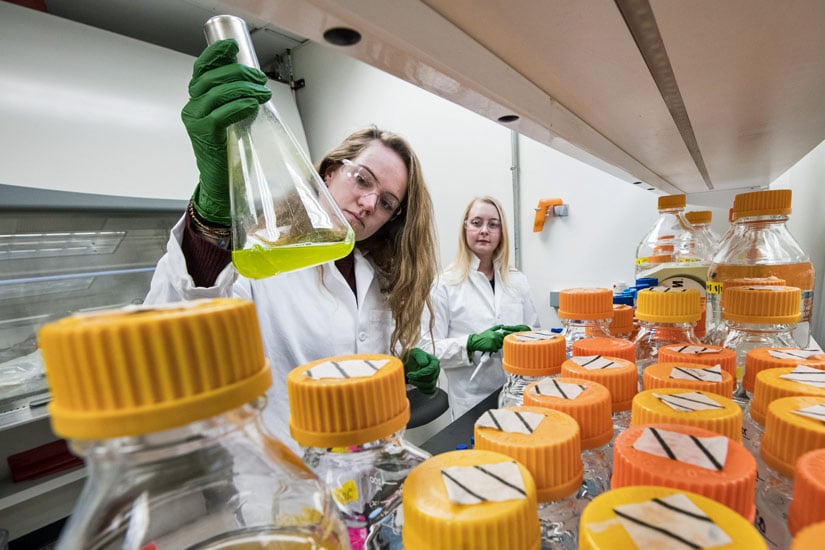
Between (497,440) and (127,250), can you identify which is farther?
(127,250)

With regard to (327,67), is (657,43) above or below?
below

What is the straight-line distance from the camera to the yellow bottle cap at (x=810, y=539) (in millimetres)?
163

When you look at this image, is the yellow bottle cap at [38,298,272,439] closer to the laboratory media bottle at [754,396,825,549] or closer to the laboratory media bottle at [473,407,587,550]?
the laboratory media bottle at [473,407,587,550]

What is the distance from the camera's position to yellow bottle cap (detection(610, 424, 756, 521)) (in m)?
0.24

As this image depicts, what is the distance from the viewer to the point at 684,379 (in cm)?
42

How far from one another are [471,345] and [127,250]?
62.9 inches

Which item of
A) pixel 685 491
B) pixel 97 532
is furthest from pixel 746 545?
pixel 97 532

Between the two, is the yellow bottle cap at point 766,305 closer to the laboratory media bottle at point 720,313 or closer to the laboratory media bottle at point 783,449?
the laboratory media bottle at point 720,313

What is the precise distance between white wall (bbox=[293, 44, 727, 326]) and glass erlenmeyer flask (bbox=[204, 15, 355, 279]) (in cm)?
106

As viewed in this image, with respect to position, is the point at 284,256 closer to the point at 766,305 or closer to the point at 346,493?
the point at 346,493

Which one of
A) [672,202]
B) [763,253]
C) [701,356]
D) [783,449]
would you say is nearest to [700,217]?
[672,202]

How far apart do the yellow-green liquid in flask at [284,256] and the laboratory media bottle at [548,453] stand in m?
0.26

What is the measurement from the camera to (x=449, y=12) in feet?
0.92

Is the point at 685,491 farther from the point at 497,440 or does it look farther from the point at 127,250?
the point at 127,250
